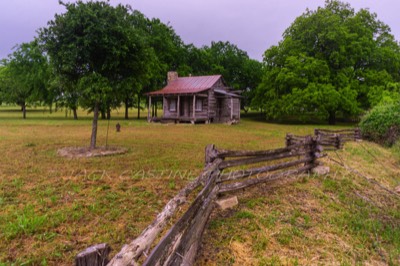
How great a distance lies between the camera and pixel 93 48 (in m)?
8.80

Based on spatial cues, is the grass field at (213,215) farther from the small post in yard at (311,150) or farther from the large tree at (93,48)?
the large tree at (93,48)

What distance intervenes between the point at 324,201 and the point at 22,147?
11.4m

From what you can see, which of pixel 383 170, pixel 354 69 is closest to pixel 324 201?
pixel 383 170

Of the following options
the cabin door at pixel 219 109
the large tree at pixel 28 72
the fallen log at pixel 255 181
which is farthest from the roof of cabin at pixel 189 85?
the fallen log at pixel 255 181

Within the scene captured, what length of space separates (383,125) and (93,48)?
14072 millimetres

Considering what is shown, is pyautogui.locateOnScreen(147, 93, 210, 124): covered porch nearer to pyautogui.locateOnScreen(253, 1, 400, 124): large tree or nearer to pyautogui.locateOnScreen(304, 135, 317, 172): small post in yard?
pyautogui.locateOnScreen(253, 1, 400, 124): large tree

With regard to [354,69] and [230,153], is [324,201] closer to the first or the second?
[230,153]

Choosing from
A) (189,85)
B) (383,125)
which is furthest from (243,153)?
(189,85)

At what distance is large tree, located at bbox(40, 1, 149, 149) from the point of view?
856 centimetres

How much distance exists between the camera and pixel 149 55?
32.9 ft

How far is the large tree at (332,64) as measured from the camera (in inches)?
1007

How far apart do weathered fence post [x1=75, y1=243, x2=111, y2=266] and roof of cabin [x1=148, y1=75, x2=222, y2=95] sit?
76.8 feet

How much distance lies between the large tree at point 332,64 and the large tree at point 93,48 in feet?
68.3

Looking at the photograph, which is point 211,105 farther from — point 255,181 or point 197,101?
point 255,181
